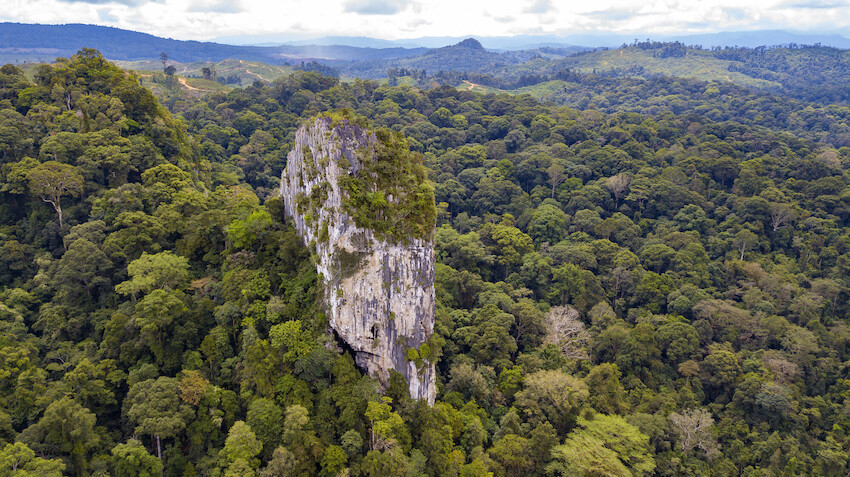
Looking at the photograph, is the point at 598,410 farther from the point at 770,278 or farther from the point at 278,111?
the point at 278,111

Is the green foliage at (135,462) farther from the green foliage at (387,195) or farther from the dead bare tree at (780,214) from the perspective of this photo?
the dead bare tree at (780,214)

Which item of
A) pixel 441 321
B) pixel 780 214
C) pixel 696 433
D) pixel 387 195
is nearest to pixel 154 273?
pixel 387 195

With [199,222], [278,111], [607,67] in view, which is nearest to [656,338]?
[199,222]

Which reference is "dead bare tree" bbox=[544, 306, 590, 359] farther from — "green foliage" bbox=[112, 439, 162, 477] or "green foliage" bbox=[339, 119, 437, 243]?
"green foliage" bbox=[112, 439, 162, 477]

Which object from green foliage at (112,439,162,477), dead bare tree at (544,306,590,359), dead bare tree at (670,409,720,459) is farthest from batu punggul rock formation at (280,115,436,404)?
dead bare tree at (670,409,720,459)

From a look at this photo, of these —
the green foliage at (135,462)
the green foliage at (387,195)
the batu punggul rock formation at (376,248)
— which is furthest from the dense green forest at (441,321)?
the green foliage at (387,195)
